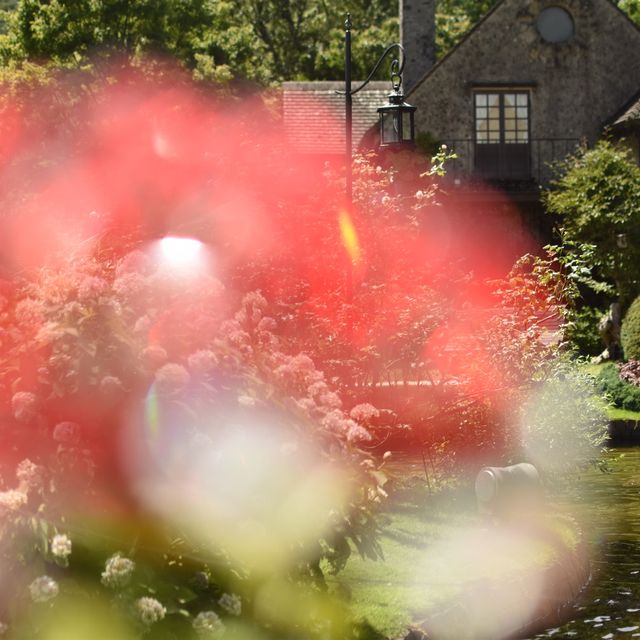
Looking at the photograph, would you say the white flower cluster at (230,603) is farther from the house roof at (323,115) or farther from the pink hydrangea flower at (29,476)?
the house roof at (323,115)

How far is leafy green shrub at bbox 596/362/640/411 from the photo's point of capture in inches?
938

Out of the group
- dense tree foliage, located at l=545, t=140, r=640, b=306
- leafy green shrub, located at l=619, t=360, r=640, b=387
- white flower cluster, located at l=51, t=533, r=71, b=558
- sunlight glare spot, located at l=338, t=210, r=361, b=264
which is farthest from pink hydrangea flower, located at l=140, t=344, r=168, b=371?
dense tree foliage, located at l=545, t=140, r=640, b=306

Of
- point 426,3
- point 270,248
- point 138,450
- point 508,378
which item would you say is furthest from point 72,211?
point 138,450

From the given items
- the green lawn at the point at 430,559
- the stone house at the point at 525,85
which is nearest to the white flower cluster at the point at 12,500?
the green lawn at the point at 430,559

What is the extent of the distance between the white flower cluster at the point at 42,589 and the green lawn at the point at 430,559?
2.82 meters

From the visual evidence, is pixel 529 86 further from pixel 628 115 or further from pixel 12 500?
pixel 12 500

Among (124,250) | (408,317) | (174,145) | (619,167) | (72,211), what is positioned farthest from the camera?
(619,167)

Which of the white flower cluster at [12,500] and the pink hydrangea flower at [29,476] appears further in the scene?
the pink hydrangea flower at [29,476]

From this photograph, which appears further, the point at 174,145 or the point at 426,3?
the point at 426,3

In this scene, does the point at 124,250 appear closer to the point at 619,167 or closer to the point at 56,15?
the point at 619,167

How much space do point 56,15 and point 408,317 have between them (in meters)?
25.6

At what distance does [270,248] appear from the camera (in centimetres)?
1552

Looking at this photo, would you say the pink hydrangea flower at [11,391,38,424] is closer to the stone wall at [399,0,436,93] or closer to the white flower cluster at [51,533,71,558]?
the white flower cluster at [51,533,71,558]

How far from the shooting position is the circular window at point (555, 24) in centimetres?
3641
